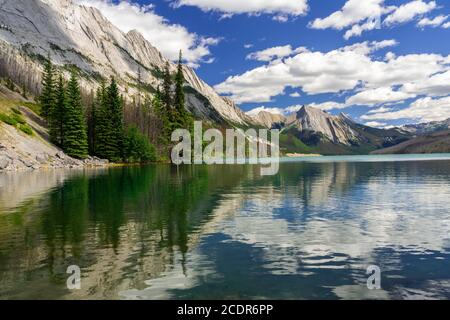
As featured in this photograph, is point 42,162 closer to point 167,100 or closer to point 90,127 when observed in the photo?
point 90,127

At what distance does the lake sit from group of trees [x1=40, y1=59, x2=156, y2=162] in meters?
92.8

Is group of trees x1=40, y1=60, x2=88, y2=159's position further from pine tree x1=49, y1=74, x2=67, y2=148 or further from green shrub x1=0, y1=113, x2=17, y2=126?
green shrub x1=0, y1=113, x2=17, y2=126

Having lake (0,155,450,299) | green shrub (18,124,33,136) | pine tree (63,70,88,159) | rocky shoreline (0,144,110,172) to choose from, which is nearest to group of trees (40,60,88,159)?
pine tree (63,70,88,159)

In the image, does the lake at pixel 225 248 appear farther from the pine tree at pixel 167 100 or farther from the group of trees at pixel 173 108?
the pine tree at pixel 167 100

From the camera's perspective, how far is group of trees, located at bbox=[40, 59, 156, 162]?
126438 millimetres

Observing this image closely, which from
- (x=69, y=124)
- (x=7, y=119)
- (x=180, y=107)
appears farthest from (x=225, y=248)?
(x=180, y=107)

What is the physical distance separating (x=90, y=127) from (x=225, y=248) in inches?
5202

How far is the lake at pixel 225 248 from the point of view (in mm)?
14750

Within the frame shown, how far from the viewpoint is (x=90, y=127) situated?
14262 centimetres

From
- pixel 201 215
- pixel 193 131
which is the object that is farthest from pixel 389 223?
pixel 193 131

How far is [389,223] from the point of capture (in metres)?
27.6

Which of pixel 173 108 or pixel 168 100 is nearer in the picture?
pixel 173 108

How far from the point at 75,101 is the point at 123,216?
368ft

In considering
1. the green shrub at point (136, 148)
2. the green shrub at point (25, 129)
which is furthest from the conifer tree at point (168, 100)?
the green shrub at point (25, 129)
